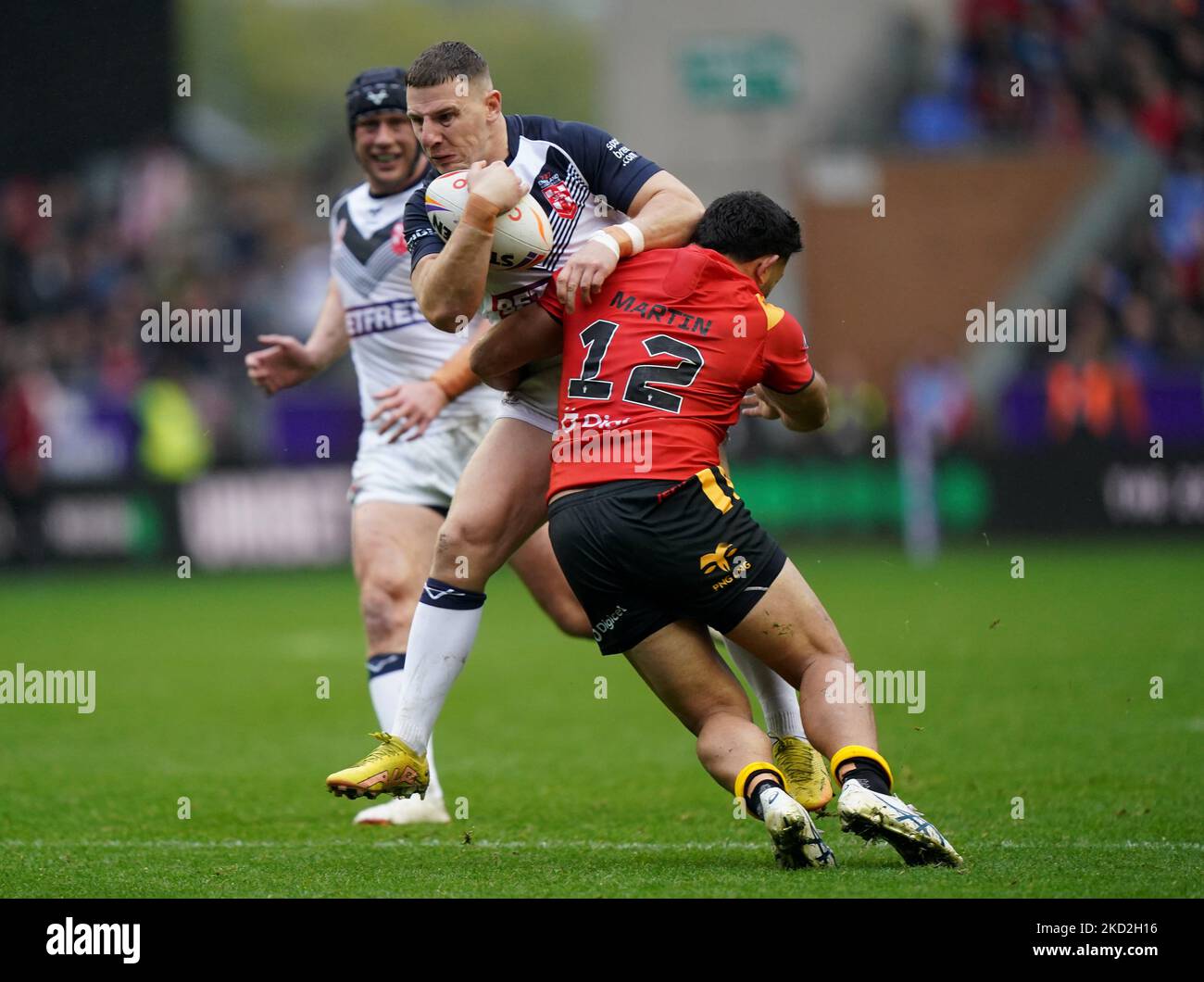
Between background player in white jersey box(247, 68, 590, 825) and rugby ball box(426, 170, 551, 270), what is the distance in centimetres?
145

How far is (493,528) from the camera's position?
19.9 ft

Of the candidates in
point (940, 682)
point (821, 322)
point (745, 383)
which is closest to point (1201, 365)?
point (821, 322)

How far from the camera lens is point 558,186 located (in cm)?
607

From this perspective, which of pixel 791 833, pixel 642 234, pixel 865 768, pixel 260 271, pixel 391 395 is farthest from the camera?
pixel 260 271

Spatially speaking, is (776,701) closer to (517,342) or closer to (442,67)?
(517,342)

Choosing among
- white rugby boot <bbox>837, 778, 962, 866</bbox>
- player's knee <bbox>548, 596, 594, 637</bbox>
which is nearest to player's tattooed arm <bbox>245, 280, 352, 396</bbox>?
player's knee <bbox>548, 596, 594, 637</bbox>

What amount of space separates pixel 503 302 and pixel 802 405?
108 cm

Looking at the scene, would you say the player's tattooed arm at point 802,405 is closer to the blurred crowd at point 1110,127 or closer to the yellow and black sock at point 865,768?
the yellow and black sock at point 865,768

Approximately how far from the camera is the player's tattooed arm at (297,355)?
24.4 ft

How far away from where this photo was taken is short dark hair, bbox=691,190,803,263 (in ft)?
19.2

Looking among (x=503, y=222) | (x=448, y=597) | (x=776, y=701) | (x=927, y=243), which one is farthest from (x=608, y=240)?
(x=927, y=243)

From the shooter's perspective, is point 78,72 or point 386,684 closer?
point 386,684

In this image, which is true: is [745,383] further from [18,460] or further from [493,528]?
[18,460]

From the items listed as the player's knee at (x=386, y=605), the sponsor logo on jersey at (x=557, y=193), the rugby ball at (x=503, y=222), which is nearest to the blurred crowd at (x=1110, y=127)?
the player's knee at (x=386, y=605)
